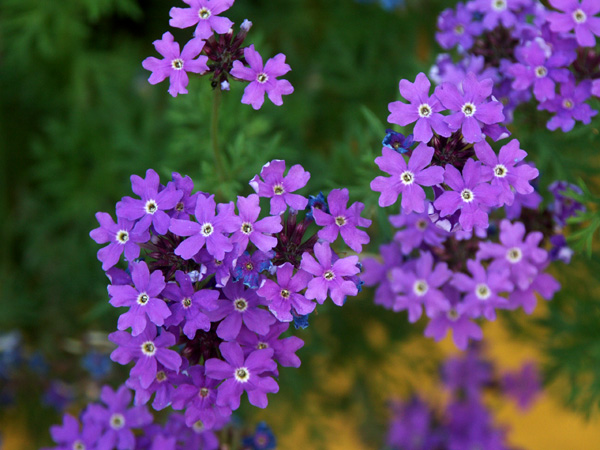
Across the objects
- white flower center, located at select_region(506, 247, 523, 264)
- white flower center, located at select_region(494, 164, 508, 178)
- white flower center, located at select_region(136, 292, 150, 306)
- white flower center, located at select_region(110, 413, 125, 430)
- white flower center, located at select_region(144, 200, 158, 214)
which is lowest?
white flower center, located at select_region(110, 413, 125, 430)

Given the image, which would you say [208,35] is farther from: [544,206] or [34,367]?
[34,367]

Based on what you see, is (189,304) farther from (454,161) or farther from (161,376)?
(454,161)

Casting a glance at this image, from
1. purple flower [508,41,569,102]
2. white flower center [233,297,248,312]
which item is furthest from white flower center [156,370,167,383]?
purple flower [508,41,569,102]

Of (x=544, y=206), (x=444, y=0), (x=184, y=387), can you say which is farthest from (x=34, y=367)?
(x=444, y=0)

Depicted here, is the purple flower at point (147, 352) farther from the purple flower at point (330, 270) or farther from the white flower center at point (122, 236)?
the purple flower at point (330, 270)

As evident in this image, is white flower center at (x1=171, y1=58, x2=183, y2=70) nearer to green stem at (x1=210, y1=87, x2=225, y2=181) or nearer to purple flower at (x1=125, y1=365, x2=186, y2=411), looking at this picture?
green stem at (x1=210, y1=87, x2=225, y2=181)

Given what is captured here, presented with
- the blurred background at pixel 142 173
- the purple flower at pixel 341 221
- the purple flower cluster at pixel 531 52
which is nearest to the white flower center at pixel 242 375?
the purple flower at pixel 341 221
